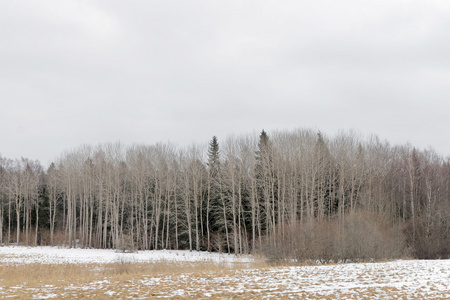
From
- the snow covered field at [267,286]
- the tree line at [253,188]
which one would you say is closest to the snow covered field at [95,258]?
the tree line at [253,188]

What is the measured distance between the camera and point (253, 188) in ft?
169

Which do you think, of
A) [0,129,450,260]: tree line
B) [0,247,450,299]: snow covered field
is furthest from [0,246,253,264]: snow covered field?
[0,247,450,299]: snow covered field

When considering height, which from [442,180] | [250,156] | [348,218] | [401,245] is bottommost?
[401,245]

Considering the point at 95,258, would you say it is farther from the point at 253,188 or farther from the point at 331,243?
the point at 331,243

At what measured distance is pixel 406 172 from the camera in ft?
183

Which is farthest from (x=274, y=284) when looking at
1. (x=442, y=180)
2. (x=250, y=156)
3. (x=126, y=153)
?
(x=126, y=153)

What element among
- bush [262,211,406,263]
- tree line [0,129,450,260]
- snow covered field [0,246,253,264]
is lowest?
snow covered field [0,246,253,264]

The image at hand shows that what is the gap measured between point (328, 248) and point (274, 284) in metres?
17.3

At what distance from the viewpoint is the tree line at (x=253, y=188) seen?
46.9m

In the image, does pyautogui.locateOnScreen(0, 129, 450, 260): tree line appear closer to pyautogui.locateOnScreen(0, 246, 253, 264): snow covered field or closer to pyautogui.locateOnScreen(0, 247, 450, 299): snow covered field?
pyautogui.locateOnScreen(0, 246, 253, 264): snow covered field

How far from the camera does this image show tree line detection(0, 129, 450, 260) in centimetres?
4694

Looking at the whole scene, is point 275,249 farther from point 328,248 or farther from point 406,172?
point 406,172

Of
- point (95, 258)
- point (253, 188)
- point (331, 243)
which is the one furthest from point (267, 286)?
point (253, 188)

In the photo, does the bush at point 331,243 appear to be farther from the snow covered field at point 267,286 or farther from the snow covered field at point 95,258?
the snow covered field at point 267,286
